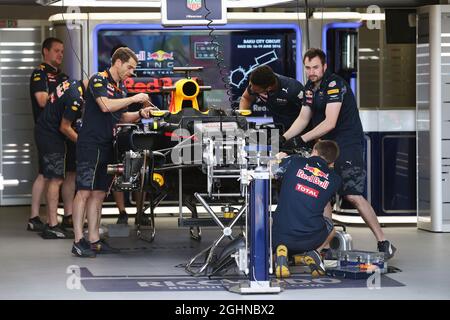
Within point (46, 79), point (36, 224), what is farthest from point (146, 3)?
point (36, 224)

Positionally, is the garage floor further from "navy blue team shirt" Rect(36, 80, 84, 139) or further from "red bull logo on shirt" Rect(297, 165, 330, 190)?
"navy blue team shirt" Rect(36, 80, 84, 139)

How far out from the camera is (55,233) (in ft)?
37.8

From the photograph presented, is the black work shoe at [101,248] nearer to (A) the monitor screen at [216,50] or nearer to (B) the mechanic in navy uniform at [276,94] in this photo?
(B) the mechanic in navy uniform at [276,94]

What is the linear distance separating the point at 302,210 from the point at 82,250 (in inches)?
84.8

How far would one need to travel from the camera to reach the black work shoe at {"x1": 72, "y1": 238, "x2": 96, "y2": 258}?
32.9 feet

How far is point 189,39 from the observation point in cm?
1312

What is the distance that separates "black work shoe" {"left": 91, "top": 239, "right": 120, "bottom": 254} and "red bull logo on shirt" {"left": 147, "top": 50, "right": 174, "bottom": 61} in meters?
3.16

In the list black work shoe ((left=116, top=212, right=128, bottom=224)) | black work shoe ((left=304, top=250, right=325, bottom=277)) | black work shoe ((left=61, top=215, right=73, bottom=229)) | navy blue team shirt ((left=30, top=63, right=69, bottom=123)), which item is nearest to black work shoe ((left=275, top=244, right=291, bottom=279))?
black work shoe ((left=304, top=250, right=325, bottom=277))

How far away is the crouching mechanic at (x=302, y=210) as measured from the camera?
8.80 metres

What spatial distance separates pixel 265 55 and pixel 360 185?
12.0ft

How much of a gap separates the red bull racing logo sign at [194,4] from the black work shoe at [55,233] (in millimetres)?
2526

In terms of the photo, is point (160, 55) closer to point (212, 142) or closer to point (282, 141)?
point (282, 141)

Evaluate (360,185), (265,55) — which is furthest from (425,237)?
(265,55)

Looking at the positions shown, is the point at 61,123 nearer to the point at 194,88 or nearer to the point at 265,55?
the point at 194,88
